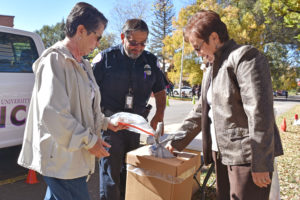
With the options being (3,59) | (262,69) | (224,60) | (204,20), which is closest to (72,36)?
(204,20)

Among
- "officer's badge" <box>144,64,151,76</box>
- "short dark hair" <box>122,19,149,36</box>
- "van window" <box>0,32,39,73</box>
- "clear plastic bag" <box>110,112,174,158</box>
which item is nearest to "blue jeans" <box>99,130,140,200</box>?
"clear plastic bag" <box>110,112,174,158</box>

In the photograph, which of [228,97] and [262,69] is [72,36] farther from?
[262,69]

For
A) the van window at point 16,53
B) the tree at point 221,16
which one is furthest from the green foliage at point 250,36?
the van window at point 16,53

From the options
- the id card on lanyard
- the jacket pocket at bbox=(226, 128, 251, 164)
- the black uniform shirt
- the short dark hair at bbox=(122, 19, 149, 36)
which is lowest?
the jacket pocket at bbox=(226, 128, 251, 164)

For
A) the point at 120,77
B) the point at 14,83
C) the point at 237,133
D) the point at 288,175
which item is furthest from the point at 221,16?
the point at 237,133

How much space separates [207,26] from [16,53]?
3.17m

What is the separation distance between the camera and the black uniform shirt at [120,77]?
2.43 metres

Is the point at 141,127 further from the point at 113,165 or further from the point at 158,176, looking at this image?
the point at 113,165

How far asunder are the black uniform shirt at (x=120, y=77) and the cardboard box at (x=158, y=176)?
59 cm

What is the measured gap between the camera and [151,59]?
268 cm

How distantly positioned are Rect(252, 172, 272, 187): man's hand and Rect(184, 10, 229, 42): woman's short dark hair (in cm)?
84

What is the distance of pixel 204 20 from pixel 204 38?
0.11m

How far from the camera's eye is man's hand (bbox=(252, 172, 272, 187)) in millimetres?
1421

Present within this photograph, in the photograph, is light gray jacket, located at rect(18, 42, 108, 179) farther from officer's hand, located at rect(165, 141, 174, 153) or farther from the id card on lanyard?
the id card on lanyard
